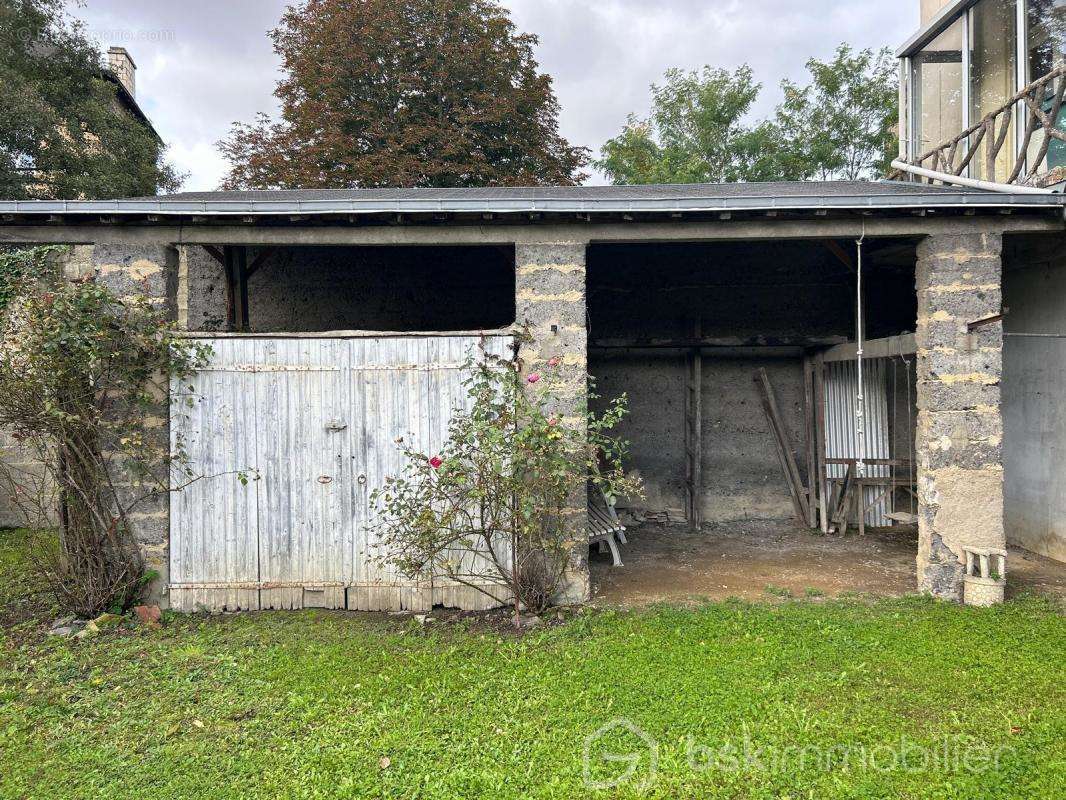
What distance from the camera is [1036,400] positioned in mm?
5879

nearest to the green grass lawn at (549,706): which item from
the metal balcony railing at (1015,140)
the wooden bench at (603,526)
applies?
the wooden bench at (603,526)

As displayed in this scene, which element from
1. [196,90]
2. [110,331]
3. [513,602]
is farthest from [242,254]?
[196,90]

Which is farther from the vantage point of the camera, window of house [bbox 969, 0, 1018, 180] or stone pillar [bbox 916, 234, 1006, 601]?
window of house [bbox 969, 0, 1018, 180]

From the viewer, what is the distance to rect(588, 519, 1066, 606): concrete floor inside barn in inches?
196

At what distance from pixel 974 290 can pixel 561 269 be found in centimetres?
324

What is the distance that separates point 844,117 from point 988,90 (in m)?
12.6

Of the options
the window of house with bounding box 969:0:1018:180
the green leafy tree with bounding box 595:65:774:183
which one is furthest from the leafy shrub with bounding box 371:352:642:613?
the green leafy tree with bounding box 595:65:774:183

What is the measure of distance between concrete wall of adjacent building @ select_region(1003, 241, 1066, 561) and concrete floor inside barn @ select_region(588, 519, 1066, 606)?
389 millimetres

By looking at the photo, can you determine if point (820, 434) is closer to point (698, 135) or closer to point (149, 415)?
point (149, 415)

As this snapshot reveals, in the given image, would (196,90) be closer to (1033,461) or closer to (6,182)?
(6,182)

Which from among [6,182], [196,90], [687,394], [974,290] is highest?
[196,90]

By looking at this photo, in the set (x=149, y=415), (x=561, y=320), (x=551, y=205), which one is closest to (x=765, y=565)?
(x=561, y=320)

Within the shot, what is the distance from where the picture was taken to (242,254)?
6.12 meters

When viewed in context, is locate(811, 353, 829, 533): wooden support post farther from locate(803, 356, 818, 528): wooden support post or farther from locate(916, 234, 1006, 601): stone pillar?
locate(916, 234, 1006, 601): stone pillar
